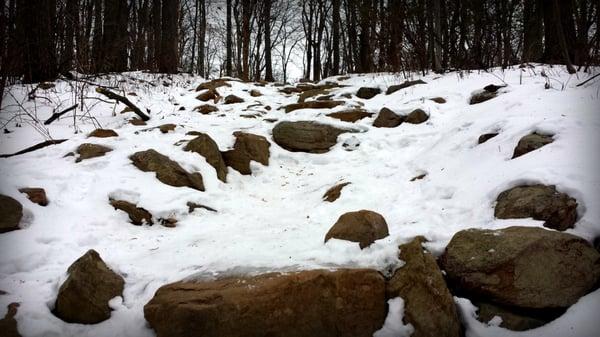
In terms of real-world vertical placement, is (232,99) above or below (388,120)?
above

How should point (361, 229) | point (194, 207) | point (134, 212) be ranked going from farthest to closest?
1. point (194, 207)
2. point (134, 212)
3. point (361, 229)

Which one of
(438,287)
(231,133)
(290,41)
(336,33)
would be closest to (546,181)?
(438,287)

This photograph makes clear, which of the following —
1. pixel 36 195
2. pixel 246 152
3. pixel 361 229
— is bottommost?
pixel 361 229

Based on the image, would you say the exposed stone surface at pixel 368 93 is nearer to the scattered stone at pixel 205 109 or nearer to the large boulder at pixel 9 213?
the scattered stone at pixel 205 109

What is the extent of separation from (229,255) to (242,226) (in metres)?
0.82

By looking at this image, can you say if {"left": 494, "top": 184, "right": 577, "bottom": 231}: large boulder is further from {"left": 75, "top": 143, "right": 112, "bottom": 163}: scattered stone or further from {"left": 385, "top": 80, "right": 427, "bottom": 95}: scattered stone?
{"left": 385, "top": 80, "right": 427, "bottom": 95}: scattered stone

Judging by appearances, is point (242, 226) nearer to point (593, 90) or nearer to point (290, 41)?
point (593, 90)

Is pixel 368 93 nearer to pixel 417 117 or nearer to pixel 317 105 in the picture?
pixel 317 105

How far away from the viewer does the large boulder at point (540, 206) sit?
2.37 meters

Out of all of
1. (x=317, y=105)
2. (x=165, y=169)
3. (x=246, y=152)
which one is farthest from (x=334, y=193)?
(x=317, y=105)

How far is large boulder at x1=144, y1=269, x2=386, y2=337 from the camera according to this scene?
6.55ft

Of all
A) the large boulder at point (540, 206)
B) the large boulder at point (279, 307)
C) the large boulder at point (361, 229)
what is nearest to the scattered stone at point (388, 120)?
the large boulder at point (540, 206)

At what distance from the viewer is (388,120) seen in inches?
241

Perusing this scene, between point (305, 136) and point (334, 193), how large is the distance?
81.1 inches
